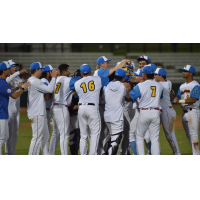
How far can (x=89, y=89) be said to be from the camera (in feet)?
16.8

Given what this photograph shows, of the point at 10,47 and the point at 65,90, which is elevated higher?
the point at 10,47

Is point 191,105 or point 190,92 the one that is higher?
point 190,92

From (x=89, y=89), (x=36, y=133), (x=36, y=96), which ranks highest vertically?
(x=89, y=89)

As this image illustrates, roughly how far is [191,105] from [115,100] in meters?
1.71

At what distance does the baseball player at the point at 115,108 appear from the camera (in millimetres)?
5199

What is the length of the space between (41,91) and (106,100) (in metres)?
1.19

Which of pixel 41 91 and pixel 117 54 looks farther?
pixel 117 54

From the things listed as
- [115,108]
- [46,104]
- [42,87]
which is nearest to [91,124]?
[115,108]

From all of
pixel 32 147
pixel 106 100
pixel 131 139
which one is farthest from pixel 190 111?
pixel 32 147

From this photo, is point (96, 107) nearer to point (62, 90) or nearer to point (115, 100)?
point (115, 100)

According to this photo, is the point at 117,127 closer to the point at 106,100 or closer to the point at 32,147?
the point at 106,100

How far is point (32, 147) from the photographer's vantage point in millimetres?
5039

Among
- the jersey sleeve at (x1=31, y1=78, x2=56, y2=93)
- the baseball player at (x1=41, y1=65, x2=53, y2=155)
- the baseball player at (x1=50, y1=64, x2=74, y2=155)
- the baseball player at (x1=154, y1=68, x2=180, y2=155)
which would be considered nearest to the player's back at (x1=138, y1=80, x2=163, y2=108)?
the baseball player at (x1=154, y1=68, x2=180, y2=155)

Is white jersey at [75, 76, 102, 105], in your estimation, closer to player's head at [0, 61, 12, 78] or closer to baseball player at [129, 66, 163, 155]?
baseball player at [129, 66, 163, 155]
